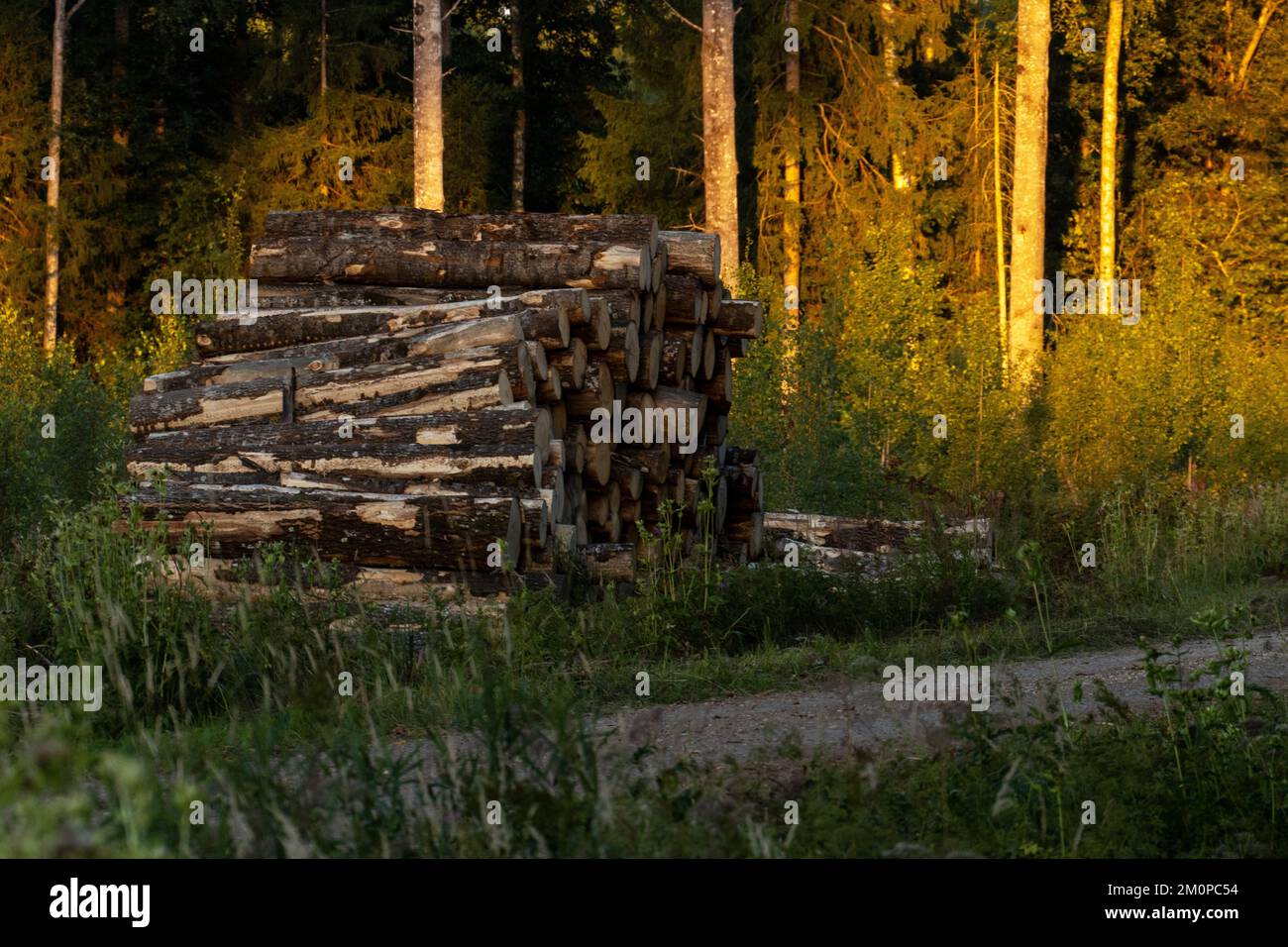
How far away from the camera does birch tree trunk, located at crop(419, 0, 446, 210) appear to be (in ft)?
65.0

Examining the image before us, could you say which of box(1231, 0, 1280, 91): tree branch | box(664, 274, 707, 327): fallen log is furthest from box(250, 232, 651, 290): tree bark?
box(1231, 0, 1280, 91): tree branch

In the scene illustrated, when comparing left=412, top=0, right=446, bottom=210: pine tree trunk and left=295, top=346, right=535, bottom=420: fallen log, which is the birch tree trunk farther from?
left=295, top=346, right=535, bottom=420: fallen log

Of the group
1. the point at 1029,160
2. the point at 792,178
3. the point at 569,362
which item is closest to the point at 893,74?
the point at 792,178

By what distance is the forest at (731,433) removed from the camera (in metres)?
4.94

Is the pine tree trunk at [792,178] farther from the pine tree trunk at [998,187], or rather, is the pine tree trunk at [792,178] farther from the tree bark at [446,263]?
the tree bark at [446,263]

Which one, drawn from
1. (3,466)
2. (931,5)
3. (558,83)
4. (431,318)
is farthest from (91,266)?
(431,318)

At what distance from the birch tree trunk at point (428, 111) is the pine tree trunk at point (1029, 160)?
23.0 feet

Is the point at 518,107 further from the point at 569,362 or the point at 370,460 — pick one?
the point at 370,460

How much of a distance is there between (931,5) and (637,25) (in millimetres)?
5398

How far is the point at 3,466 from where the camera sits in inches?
451

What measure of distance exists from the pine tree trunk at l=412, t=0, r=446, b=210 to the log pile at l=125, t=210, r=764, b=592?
27.0 ft

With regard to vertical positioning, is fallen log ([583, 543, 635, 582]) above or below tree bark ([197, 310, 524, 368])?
below

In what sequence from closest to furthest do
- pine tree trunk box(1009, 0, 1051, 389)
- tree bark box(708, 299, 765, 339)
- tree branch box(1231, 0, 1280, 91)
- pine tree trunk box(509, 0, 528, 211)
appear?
tree bark box(708, 299, 765, 339) < pine tree trunk box(1009, 0, 1051, 389) < pine tree trunk box(509, 0, 528, 211) < tree branch box(1231, 0, 1280, 91)
